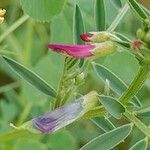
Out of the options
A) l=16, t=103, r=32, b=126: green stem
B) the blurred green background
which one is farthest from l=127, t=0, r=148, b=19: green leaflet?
l=16, t=103, r=32, b=126: green stem

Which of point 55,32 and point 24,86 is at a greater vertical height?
point 55,32

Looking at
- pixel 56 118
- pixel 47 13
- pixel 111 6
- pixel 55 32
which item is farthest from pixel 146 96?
pixel 56 118

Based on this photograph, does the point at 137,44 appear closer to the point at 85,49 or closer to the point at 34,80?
the point at 85,49

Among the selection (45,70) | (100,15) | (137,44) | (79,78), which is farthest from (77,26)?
(45,70)

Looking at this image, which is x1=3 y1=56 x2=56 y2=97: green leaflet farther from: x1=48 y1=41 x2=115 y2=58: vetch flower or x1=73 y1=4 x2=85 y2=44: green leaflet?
x1=48 y1=41 x2=115 y2=58: vetch flower

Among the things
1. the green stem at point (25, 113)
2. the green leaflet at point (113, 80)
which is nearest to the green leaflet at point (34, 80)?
the green leaflet at point (113, 80)

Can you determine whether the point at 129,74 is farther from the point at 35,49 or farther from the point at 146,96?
the point at 35,49
